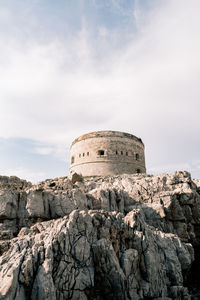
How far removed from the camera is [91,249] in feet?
31.0

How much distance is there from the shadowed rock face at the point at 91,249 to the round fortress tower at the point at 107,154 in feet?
44.4

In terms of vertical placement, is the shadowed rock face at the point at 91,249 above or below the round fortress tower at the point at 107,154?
below

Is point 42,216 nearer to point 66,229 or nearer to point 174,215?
point 66,229

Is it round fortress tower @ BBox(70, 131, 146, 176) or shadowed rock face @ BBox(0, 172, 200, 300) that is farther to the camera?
round fortress tower @ BBox(70, 131, 146, 176)

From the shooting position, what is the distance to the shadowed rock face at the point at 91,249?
7.91m

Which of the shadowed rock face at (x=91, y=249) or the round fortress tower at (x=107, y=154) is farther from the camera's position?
the round fortress tower at (x=107, y=154)

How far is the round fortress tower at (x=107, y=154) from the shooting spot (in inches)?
1220

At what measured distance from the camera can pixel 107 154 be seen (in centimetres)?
3147

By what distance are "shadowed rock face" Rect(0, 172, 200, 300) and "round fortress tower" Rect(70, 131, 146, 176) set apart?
13.5 meters

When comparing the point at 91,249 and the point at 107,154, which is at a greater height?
the point at 107,154

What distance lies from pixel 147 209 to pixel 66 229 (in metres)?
8.90

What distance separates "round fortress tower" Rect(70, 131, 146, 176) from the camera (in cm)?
3100

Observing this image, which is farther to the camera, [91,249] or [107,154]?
[107,154]

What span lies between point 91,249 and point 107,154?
22329mm
